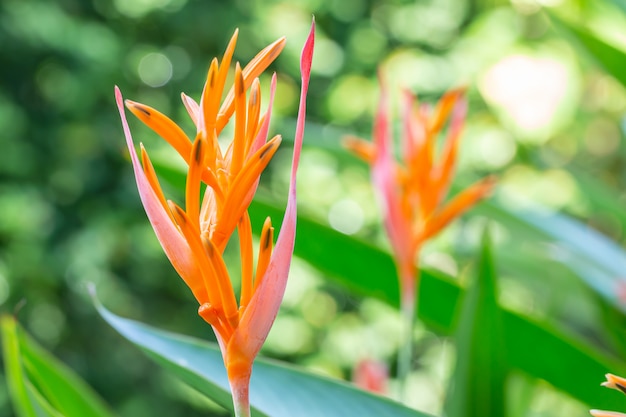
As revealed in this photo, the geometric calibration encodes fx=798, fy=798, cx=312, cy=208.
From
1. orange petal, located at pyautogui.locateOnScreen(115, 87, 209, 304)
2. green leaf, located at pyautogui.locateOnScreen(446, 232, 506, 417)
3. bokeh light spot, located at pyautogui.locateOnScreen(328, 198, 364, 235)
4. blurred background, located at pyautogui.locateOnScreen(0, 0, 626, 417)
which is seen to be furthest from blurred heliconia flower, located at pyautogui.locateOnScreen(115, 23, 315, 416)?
bokeh light spot, located at pyautogui.locateOnScreen(328, 198, 364, 235)

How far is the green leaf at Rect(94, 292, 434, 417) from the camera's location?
30cm

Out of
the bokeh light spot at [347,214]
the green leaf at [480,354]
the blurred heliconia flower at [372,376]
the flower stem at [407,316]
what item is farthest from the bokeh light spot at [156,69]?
the green leaf at [480,354]

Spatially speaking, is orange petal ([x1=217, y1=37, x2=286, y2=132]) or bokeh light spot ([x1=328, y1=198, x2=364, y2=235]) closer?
orange petal ([x1=217, y1=37, x2=286, y2=132])

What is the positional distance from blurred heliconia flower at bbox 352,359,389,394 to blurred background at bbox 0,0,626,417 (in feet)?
6.12

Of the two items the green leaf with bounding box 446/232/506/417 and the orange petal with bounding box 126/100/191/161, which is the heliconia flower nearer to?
the green leaf with bounding box 446/232/506/417

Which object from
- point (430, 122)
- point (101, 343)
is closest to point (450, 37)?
point (101, 343)

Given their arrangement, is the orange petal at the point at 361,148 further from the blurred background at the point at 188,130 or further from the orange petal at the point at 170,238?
the blurred background at the point at 188,130

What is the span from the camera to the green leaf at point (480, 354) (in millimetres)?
365

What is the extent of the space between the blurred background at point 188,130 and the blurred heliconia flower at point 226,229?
2.23 metres

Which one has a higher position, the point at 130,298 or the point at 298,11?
the point at 298,11

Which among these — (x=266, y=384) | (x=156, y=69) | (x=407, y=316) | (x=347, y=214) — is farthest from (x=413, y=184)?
(x=156, y=69)

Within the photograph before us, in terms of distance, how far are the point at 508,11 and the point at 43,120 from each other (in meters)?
1.78

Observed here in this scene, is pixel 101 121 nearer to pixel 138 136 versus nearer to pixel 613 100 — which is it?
pixel 138 136

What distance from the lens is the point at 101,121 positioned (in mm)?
2963
